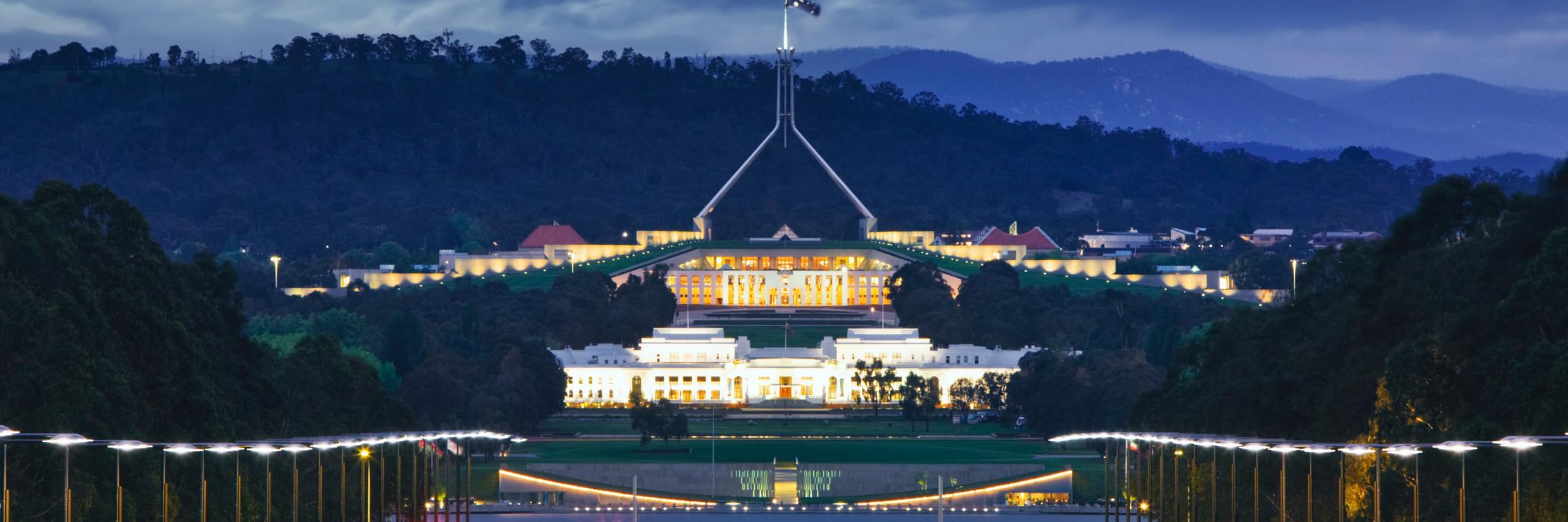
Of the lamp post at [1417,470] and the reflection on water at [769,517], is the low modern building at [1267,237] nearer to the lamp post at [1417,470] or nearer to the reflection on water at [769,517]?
the reflection on water at [769,517]

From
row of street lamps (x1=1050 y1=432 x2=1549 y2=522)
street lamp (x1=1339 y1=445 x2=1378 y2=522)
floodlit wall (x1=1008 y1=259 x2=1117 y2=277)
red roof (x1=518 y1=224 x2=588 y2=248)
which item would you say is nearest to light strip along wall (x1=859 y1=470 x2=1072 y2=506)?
row of street lamps (x1=1050 y1=432 x2=1549 y2=522)

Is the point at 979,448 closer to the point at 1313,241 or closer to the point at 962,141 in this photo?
the point at 1313,241

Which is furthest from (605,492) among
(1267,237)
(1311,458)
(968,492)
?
(1267,237)

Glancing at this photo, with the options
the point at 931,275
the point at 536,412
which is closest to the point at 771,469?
the point at 536,412

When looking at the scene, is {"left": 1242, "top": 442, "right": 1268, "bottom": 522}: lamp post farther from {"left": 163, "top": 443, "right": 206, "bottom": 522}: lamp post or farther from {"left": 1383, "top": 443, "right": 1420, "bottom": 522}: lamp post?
{"left": 163, "top": 443, "right": 206, "bottom": 522}: lamp post

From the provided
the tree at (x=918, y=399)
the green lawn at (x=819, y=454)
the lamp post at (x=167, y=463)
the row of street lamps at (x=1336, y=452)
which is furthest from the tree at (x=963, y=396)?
the lamp post at (x=167, y=463)
